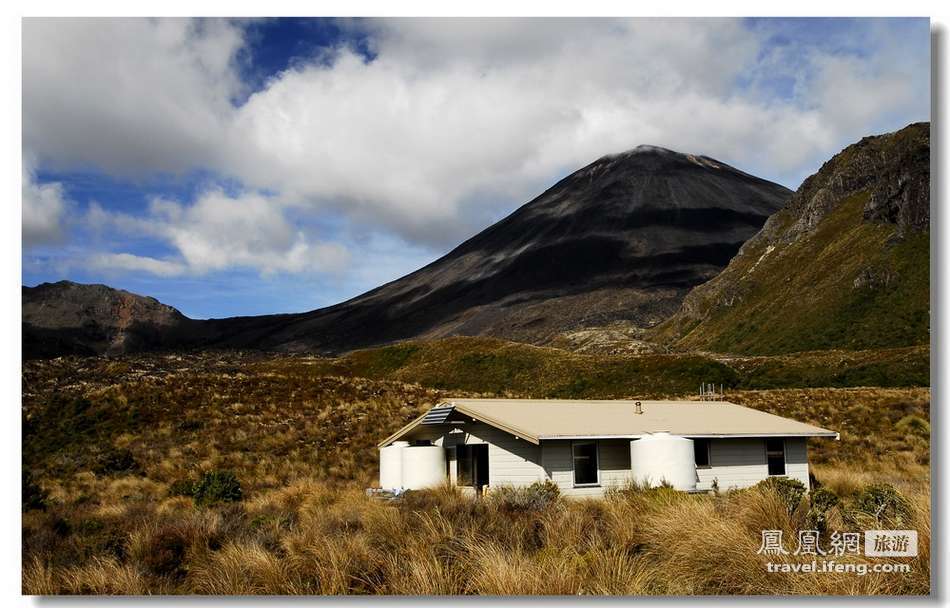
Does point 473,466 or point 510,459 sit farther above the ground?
point 510,459

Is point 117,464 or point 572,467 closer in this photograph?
point 572,467

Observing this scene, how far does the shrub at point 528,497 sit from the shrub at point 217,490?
31.9 ft

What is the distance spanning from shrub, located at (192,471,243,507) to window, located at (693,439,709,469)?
13963mm

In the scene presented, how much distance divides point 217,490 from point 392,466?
5792mm

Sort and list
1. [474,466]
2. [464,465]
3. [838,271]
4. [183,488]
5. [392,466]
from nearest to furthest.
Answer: [474,466], [464,465], [392,466], [183,488], [838,271]

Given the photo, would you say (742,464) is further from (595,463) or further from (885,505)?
(885,505)

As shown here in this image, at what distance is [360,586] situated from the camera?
387 inches

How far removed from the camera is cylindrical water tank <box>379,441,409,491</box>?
2383 centimetres

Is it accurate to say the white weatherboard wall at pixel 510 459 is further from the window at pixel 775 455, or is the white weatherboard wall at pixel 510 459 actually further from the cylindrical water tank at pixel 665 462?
the window at pixel 775 455

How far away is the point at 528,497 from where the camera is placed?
16766 millimetres

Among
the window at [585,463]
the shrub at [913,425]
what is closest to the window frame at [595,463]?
the window at [585,463]

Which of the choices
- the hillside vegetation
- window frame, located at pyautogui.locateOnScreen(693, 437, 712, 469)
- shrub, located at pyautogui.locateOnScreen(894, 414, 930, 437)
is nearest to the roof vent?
the hillside vegetation

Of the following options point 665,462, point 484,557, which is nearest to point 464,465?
point 665,462

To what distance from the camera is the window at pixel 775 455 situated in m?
23.7
